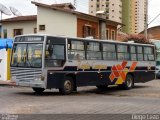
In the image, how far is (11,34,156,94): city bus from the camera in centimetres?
2009

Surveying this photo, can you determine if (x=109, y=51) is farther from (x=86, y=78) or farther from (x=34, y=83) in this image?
(x=34, y=83)

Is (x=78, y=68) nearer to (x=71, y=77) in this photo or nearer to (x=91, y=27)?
(x=71, y=77)

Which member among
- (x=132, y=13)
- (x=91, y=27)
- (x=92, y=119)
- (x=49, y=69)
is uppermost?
(x=132, y=13)

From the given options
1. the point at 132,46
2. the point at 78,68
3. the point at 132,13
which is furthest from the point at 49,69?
the point at 132,13

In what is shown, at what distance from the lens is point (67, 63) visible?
21.0m

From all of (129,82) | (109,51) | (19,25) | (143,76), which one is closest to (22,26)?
(19,25)

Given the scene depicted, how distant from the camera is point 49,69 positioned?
2011 cm

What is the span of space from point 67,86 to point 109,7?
75.2m

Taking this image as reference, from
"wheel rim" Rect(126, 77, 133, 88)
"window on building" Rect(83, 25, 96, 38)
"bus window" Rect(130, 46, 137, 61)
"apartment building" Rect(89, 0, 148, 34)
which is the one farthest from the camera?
"apartment building" Rect(89, 0, 148, 34)

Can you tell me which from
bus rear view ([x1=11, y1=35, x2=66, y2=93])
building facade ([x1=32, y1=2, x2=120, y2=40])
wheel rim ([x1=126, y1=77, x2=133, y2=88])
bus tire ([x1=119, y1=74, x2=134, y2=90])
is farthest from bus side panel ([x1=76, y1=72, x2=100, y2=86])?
building facade ([x1=32, y1=2, x2=120, y2=40])

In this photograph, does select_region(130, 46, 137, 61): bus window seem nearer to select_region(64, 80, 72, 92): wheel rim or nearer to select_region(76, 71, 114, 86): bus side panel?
select_region(76, 71, 114, 86): bus side panel

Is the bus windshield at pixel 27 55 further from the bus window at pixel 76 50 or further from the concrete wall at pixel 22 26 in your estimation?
the concrete wall at pixel 22 26

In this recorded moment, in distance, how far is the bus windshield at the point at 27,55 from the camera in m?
20.1

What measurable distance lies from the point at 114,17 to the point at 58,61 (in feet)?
251
